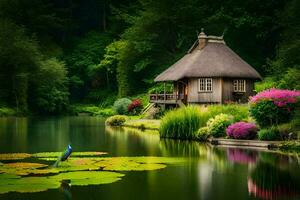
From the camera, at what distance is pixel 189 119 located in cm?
2816

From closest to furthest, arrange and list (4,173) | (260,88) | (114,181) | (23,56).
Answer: (114,181), (4,173), (260,88), (23,56)

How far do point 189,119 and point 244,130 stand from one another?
3708 mm

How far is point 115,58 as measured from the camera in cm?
6800

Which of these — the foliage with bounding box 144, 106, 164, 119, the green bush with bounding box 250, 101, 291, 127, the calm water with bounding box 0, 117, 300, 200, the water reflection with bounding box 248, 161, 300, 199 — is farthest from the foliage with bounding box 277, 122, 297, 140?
the foliage with bounding box 144, 106, 164, 119

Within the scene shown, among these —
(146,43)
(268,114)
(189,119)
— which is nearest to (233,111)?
(189,119)

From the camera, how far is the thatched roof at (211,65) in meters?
42.0

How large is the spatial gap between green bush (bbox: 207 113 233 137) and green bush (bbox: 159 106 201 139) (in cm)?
103

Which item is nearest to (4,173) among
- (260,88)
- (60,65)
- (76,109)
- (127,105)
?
(260,88)

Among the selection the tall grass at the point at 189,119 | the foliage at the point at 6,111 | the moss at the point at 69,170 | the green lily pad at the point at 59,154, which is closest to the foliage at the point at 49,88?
the foliage at the point at 6,111

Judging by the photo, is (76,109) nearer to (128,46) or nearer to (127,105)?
(128,46)

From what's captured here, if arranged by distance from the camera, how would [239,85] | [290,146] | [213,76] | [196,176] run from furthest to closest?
[239,85] → [213,76] → [290,146] → [196,176]

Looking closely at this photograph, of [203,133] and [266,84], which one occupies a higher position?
[266,84]

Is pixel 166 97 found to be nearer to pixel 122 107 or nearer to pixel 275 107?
pixel 122 107

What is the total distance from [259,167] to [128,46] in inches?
1850
